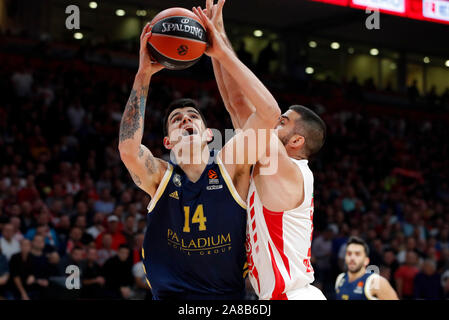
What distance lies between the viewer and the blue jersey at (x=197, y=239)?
313cm

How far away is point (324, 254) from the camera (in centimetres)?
905

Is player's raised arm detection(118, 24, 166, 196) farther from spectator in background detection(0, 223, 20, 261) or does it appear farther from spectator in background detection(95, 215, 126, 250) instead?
spectator in background detection(95, 215, 126, 250)

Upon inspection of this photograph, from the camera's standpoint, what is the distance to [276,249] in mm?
3113

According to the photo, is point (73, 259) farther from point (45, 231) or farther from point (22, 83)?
point (22, 83)

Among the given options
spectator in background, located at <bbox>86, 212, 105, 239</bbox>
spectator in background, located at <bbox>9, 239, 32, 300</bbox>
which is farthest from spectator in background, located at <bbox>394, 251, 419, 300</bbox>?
spectator in background, located at <bbox>9, 239, 32, 300</bbox>

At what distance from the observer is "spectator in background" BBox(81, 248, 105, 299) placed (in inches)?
272

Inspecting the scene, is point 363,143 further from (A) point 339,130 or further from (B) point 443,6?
(B) point 443,6

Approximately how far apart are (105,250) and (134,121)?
466 centimetres

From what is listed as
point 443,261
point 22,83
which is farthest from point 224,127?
point 443,261

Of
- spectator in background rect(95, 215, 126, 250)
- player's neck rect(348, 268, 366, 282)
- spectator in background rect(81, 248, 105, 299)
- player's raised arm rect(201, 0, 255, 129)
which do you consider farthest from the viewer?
spectator in background rect(95, 215, 126, 250)

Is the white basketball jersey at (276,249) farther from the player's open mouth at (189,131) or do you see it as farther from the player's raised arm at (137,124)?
the player's raised arm at (137,124)

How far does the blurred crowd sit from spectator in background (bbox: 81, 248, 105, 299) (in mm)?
12
